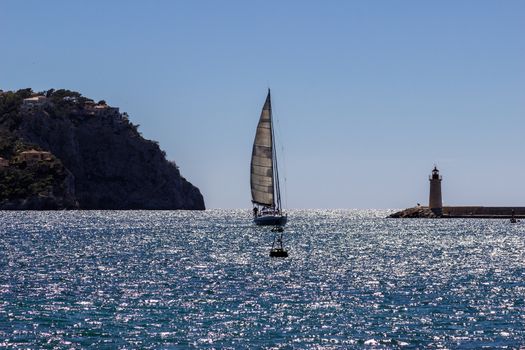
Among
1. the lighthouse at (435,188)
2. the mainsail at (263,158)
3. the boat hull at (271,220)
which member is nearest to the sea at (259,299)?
the mainsail at (263,158)

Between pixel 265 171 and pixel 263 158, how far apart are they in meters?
2.24

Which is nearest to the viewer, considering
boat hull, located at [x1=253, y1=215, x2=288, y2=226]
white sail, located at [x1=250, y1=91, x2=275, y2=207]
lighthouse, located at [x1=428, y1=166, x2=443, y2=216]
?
white sail, located at [x1=250, y1=91, x2=275, y2=207]

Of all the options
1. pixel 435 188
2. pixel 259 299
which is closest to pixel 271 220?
pixel 435 188

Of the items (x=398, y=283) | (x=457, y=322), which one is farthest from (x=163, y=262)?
(x=457, y=322)

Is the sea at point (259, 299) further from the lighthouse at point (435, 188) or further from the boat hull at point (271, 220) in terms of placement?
the lighthouse at point (435, 188)

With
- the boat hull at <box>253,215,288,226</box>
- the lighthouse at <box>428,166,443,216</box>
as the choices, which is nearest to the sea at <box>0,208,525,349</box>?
the boat hull at <box>253,215,288,226</box>

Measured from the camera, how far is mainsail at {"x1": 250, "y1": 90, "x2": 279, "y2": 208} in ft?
456

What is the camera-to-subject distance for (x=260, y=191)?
142625 mm

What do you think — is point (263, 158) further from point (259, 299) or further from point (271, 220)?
point (259, 299)

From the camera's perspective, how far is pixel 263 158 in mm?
139500

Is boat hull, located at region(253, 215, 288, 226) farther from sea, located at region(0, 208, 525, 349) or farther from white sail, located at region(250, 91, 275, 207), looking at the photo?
sea, located at region(0, 208, 525, 349)

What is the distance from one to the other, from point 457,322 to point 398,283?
17.8 m

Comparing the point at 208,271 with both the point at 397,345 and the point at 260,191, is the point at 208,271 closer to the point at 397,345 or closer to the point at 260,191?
the point at 397,345

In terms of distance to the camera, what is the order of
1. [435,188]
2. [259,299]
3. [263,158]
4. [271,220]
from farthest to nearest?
1. [435,188]
2. [271,220]
3. [263,158]
4. [259,299]
